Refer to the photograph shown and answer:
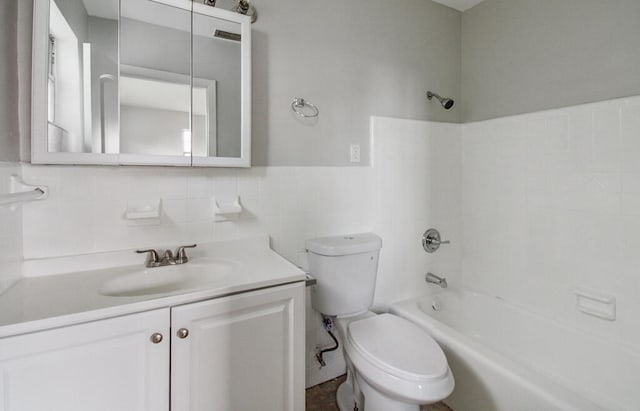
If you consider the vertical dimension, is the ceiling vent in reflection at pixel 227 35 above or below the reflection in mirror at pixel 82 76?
above

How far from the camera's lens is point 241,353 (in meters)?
1.04

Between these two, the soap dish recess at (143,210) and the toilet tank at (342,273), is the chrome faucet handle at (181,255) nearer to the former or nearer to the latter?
the soap dish recess at (143,210)

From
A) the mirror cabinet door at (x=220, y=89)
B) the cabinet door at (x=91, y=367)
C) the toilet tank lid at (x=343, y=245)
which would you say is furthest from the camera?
the toilet tank lid at (x=343, y=245)

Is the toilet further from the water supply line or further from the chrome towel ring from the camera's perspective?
the chrome towel ring

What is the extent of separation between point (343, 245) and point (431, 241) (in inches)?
32.5

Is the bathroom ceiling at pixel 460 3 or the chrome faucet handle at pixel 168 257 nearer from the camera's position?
the chrome faucet handle at pixel 168 257

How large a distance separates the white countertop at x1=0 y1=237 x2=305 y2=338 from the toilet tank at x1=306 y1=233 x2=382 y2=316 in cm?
25

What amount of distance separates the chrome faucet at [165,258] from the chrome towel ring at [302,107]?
0.85 metres

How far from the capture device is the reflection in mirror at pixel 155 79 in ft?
4.03

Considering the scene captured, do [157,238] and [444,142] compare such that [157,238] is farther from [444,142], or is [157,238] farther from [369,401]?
[444,142]

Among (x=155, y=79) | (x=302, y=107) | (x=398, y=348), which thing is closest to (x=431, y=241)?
(x=398, y=348)

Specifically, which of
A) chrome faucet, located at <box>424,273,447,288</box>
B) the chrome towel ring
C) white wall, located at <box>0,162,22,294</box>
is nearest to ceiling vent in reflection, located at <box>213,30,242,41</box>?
the chrome towel ring

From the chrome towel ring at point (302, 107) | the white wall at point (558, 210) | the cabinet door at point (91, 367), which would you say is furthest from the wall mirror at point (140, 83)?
the white wall at point (558, 210)

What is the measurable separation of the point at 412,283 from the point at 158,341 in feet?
5.03
